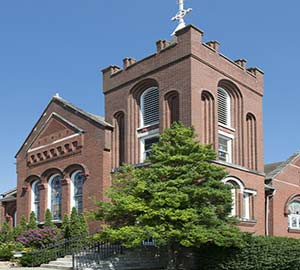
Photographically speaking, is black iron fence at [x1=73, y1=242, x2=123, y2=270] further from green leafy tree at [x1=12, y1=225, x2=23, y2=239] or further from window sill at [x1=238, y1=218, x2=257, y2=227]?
green leafy tree at [x1=12, y1=225, x2=23, y2=239]

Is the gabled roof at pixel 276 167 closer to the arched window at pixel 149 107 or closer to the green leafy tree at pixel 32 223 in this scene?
the arched window at pixel 149 107

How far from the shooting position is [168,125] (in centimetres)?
2697

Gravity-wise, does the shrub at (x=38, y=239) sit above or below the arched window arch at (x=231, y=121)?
below

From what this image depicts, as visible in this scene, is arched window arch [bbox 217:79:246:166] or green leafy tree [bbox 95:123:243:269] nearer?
green leafy tree [bbox 95:123:243:269]

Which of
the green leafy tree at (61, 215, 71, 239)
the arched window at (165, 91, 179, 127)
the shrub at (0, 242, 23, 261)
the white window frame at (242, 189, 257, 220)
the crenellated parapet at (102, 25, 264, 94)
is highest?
the crenellated parapet at (102, 25, 264, 94)

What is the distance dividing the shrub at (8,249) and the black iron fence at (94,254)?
4720 millimetres

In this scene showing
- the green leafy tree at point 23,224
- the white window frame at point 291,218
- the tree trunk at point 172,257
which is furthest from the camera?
the white window frame at point 291,218

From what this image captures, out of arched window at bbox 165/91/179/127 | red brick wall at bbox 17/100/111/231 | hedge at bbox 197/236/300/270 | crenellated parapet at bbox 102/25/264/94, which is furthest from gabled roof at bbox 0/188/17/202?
hedge at bbox 197/236/300/270

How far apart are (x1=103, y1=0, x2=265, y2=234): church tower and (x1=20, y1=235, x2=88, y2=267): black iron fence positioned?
516 cm

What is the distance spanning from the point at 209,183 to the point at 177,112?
6417 mm

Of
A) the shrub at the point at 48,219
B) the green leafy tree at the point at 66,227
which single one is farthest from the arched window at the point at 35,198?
the green leafy tree at the point at 66,227

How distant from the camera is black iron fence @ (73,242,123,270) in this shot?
75.4ft

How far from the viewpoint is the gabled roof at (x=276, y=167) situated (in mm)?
32531

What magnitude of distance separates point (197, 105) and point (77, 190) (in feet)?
32.9
